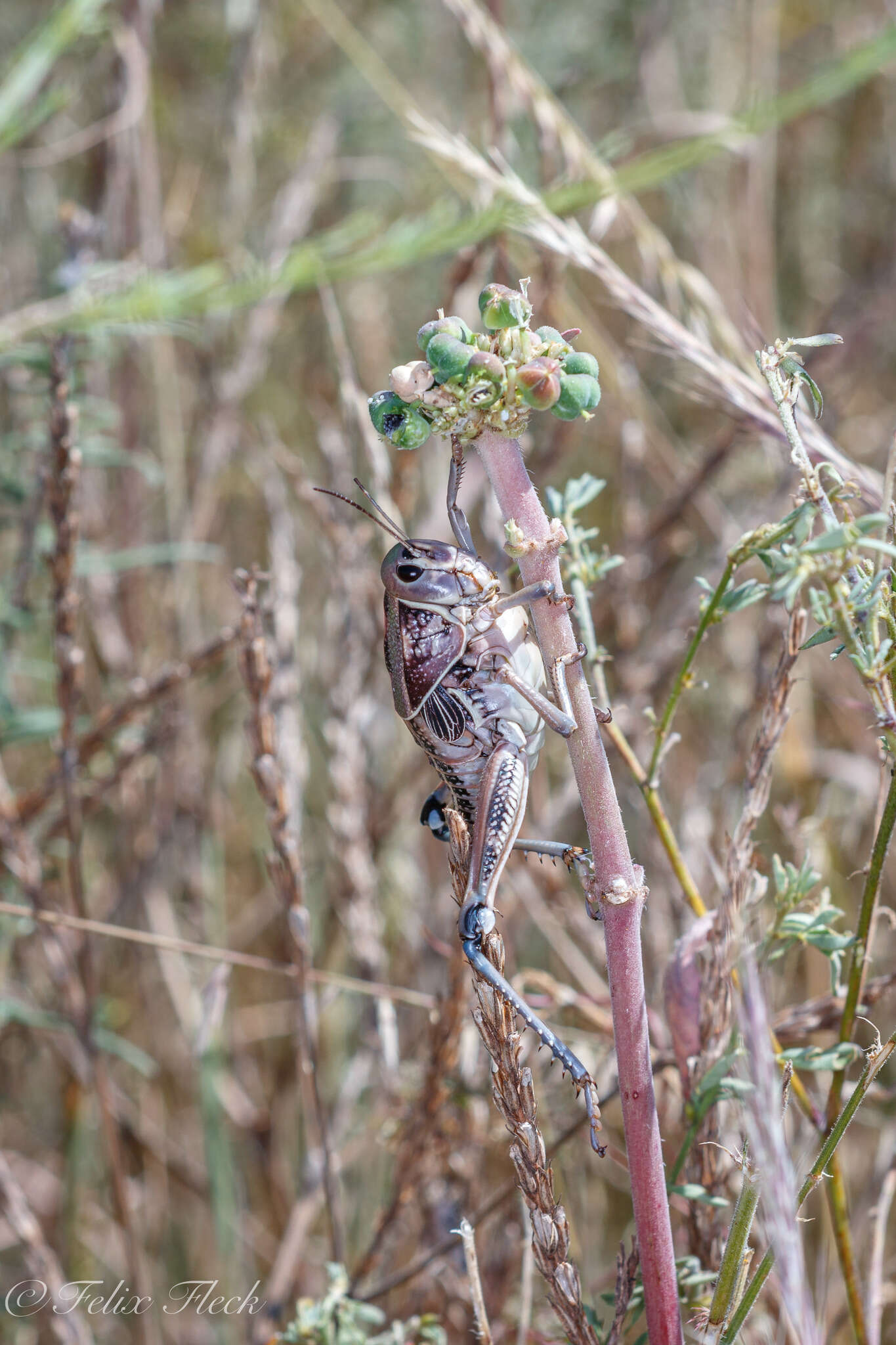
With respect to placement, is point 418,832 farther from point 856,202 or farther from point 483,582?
point 856,202

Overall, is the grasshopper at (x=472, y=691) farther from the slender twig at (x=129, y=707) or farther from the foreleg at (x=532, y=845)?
the slender twig at (x=129, y=707)

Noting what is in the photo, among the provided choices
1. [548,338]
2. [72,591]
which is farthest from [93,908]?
[548,338]

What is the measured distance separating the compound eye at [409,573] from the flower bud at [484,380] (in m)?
0.18

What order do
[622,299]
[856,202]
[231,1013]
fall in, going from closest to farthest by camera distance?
[622,299] → [231,1013] → [856,202]

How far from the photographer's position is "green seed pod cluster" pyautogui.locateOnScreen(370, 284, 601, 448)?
20.6 inches

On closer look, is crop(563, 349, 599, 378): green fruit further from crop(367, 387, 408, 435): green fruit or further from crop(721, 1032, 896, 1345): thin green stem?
crop(721, 1032, 896, 1345): thin green stem

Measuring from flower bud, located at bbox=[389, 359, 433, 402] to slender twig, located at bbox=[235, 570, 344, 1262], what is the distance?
36 centimetres

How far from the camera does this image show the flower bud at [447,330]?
543 mm

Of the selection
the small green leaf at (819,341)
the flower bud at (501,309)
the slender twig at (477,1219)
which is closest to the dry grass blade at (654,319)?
the small green leaf at (819,341)

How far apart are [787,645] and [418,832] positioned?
115cm

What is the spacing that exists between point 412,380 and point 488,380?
0.13 feet

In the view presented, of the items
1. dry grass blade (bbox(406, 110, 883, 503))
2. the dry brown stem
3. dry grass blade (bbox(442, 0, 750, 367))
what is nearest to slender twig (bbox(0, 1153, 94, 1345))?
the dry brown stem

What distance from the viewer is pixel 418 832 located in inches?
70.2

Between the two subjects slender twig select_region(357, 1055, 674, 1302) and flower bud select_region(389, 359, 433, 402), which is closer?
flower bud select_region(389, 359, 433, 402)
